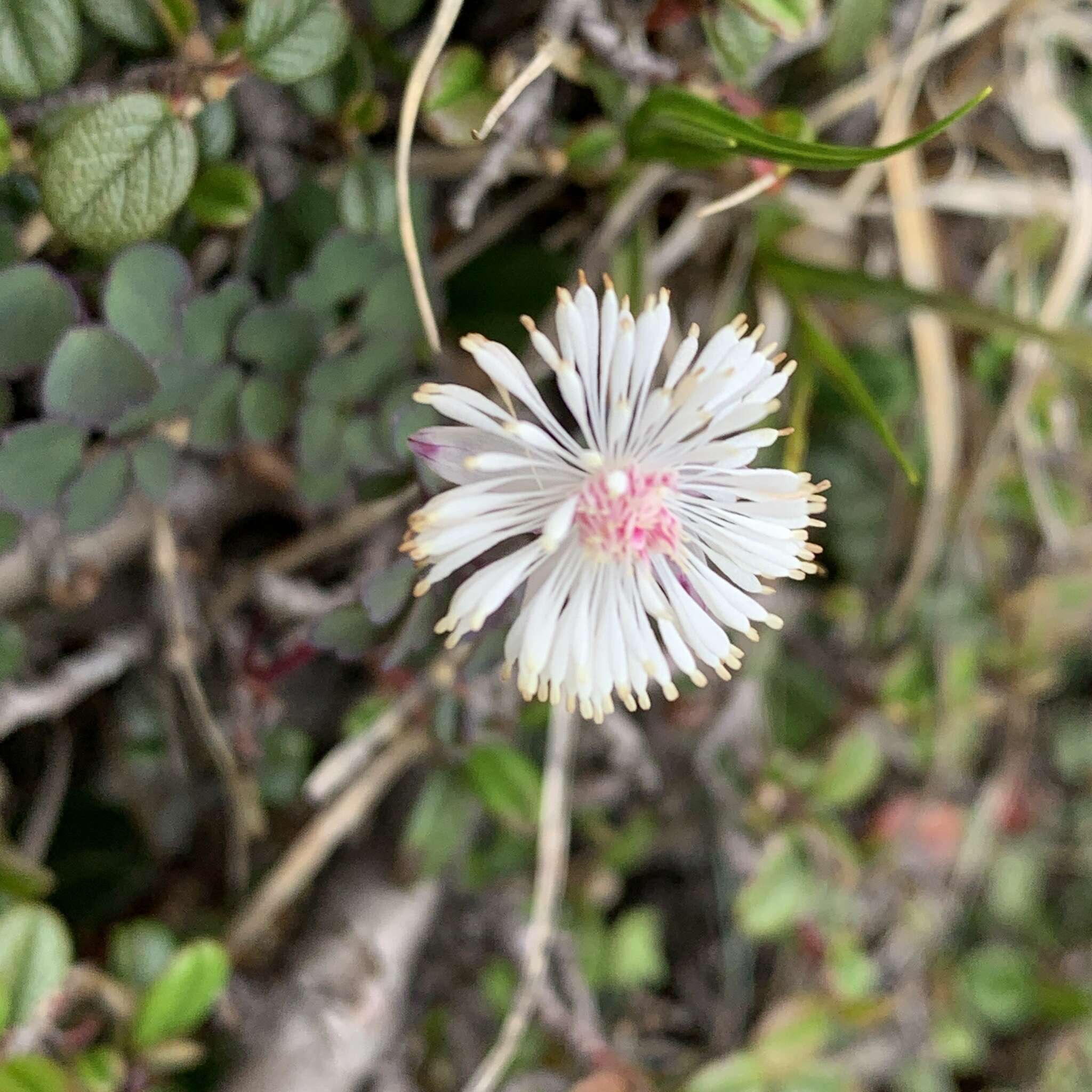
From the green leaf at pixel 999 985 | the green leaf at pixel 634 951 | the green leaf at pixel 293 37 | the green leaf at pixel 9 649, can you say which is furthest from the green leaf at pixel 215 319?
the green leaf at pixel 999 985

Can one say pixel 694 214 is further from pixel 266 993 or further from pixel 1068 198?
pixel 266 993

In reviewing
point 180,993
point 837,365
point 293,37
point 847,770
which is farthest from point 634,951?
point 293,37

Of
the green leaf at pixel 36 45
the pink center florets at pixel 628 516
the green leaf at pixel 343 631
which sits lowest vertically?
the green leaf at pixel 343 631

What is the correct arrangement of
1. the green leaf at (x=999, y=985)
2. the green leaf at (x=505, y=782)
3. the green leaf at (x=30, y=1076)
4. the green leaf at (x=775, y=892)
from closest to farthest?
the green leaf at (x=30, y=1076)
the green leaf at (x=505, y=782)
the green leaf at (x=775, y=892)
the green leaf at (x=999, y=985)

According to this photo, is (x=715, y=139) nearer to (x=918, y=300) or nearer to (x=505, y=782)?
(x=918, y=300)

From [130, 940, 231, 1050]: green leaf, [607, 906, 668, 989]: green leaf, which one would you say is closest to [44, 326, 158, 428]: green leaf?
[130, 940, 231, 1050]: green leaf

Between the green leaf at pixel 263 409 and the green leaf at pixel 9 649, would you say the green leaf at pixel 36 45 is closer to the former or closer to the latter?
the green leaf at pixel 263 409

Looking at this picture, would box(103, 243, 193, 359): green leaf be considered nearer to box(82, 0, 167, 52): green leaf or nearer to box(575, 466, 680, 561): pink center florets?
box(82, 0, 167, 52): green leaf

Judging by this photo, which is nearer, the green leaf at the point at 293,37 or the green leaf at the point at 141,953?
the green leaf at the point at 293,37
